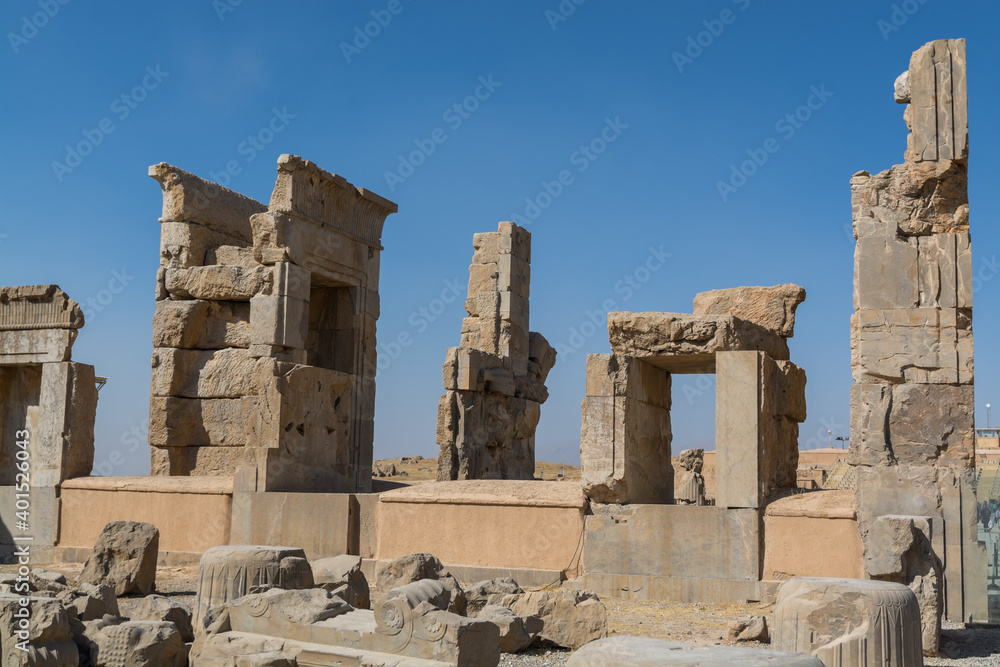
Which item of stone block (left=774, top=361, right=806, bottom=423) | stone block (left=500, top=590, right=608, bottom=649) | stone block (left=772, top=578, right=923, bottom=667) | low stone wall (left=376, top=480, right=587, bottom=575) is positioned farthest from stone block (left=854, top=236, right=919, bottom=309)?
stone block (left=500, top=590, right=608, bottom=649)

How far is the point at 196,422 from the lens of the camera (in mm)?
13578

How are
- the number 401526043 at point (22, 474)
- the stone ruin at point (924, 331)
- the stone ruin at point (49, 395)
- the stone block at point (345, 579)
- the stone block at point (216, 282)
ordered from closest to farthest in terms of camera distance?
1. the stone block at point (345, 579)
2. the stone ruin at point (924, 331)
3. the number 401526043 at point (22, 474)
4. the stone ruin at point (49, 395)
5. the stone block at point (216, 282)

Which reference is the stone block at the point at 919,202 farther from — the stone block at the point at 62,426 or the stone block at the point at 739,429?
the stone block at the point at 62,426

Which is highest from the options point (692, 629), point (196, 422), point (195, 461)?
point (196, 422)

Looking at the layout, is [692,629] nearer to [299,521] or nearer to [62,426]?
[299,521]

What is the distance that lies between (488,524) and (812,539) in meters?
3.04

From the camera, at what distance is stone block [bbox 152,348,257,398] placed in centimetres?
1331

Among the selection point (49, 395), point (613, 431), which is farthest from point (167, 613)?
point (49, 395)

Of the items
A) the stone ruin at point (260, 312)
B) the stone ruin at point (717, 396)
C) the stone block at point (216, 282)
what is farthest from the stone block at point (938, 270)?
the stone block at point (216, 282)

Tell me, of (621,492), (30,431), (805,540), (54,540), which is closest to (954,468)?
(805,540)

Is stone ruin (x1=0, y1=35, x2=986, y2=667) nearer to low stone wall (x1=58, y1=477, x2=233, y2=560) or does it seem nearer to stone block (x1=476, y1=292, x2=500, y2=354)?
low stone wall (x1=58, y1=477, x2=233, y2=560)

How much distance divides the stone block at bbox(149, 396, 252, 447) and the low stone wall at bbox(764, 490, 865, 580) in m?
7.44

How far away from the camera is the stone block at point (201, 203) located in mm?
13703

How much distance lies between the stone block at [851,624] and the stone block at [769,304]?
14.7 feet
